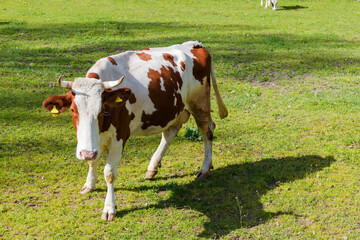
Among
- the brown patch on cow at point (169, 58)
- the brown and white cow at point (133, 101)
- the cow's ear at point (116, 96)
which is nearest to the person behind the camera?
the brown and white cow at point (133, 101)

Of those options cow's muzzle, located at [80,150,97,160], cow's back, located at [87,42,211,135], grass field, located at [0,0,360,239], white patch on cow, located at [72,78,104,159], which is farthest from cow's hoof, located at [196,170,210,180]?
cow's muzzle, located at [80,150,97,160]

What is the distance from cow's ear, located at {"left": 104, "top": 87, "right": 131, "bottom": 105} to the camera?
6.00 metres

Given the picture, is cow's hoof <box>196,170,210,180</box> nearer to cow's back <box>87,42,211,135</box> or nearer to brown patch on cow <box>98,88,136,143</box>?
cow's back <box>87,42,211,135</box>

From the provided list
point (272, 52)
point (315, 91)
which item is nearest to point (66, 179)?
point (315, 91)

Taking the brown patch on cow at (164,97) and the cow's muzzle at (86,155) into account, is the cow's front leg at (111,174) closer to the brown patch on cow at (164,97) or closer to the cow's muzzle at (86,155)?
the brown patch on cow at (164,97)

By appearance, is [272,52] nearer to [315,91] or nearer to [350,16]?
[315,91]

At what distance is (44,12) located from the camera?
24453 millimetres

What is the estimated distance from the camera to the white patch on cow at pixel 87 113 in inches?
224

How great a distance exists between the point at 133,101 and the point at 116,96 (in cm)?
75

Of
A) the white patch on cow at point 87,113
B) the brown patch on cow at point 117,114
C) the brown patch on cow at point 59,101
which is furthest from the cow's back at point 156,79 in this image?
the white patch on cow at point 87,113

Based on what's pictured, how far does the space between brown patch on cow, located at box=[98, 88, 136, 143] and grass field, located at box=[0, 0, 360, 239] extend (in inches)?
52.4

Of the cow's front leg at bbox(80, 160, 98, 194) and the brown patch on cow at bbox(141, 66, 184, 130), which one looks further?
the cow's front leg at bbox(80, 160, 98, 194)

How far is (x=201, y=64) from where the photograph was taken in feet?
26.0

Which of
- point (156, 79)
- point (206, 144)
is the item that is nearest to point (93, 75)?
point (156, 79)
